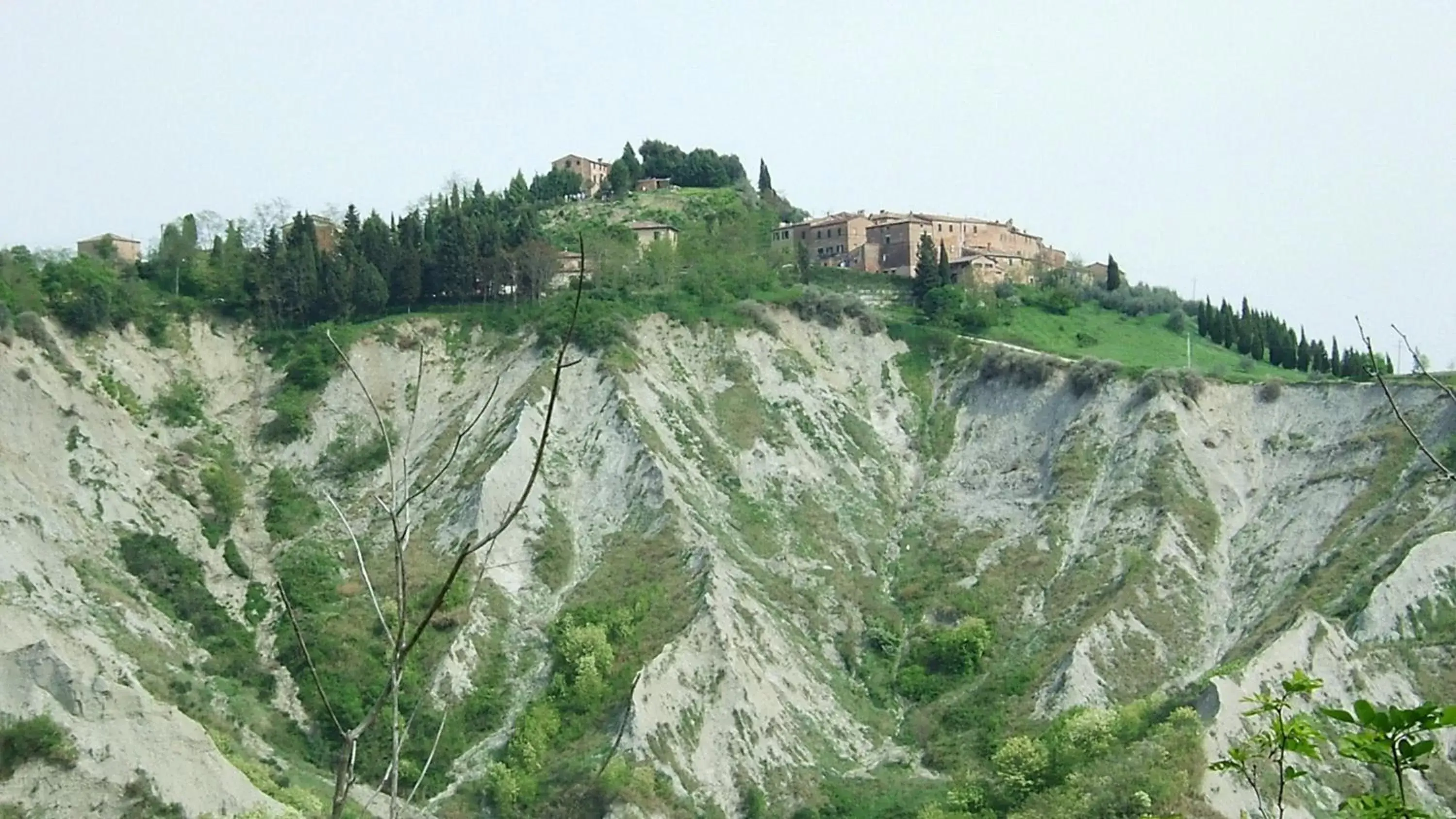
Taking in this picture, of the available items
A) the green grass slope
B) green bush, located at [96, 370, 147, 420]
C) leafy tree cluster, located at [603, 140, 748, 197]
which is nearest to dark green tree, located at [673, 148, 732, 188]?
leafy tree cluster, located at [603, 140, 748, 197]

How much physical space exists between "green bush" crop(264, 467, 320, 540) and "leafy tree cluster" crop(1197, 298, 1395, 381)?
4261cm

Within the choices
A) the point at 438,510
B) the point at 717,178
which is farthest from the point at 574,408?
the point at 717,178

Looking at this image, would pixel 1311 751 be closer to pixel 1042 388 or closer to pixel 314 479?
pixel 314 479

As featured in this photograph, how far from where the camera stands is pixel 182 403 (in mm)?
67875

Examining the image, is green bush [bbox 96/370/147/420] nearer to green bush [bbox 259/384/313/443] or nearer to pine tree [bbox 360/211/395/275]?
green bush [bbox 259/384/313/443]

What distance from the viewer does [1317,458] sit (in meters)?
66.7

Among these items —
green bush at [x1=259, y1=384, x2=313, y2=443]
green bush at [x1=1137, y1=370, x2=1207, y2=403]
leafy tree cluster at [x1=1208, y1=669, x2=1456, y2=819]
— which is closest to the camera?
leafy tree cluster at [x1=1208, y1=669, x2=1456, y2=819]

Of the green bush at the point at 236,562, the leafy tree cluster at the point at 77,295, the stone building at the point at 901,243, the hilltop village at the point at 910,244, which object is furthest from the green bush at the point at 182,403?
the stone building at the point at 901,243

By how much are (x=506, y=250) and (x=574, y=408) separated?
38.5ft

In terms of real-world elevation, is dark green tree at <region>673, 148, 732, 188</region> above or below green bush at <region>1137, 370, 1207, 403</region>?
above

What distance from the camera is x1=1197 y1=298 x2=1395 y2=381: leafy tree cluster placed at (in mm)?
74062

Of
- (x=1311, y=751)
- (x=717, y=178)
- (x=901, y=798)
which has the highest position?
(x=717, y=178)

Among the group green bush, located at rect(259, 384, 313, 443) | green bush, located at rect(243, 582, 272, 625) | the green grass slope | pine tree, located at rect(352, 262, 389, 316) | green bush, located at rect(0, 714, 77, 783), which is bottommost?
green bush, located at rect(0, 714, 77, 783)

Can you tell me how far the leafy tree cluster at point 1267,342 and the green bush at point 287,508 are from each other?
140 feet
